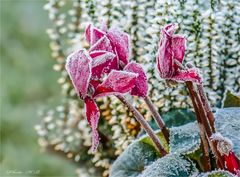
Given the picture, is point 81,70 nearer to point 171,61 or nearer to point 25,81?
point 171,61

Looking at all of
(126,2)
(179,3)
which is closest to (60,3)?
(126,2)

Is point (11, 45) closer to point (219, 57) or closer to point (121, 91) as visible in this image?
point (219, 57)

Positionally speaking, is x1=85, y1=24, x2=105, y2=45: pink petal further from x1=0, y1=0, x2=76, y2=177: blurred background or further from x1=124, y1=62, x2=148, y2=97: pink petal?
x1=0, y1=0, x2=76, y2=177: blurred background

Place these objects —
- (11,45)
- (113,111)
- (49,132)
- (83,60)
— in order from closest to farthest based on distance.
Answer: (83,60), (113,111), (49,132), (11,45)

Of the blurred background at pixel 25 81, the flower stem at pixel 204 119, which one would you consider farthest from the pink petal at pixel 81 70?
the blurred background at pixel 25 81

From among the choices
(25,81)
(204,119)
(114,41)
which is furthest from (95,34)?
(25,81)

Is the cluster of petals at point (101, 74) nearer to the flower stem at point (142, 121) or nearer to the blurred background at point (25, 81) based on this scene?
the flower stem at point (142, 121)
